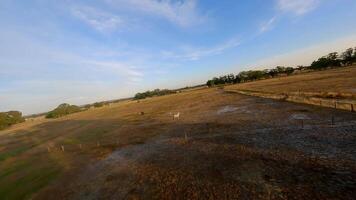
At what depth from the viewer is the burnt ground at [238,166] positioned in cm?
1261

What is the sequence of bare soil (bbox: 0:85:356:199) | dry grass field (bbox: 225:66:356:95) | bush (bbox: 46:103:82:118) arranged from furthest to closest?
bush (bbox: 46:103:82:118) → dry grass field (bbox: 225:66:356:95) → bare soil (bbox: 0:85:356:199)

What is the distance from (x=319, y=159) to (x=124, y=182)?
1359 centimetres

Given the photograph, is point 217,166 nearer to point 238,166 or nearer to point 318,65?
point 238,166

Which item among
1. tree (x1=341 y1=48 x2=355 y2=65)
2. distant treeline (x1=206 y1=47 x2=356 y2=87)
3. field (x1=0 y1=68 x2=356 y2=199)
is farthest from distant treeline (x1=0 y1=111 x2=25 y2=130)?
tree (x1=341 y1=48 x2=355 y2=65)

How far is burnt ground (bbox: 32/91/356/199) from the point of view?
41.4 feet

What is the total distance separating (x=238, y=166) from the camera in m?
16.0

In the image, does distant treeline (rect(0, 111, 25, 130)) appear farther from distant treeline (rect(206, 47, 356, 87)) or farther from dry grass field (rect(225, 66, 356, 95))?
distant treeline (rect(206, 47, 356, 87))

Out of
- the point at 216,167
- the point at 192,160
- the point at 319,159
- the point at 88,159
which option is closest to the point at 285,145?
the point at 319,159

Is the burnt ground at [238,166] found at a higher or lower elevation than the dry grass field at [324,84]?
higher

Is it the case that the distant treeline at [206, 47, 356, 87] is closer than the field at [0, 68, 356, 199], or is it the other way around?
the field at [0, 68, 356, 199]

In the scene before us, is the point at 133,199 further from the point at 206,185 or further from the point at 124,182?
the point at 206,185

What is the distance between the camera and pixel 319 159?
15125 mm

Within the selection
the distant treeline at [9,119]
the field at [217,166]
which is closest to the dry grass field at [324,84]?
the field at [217,166]

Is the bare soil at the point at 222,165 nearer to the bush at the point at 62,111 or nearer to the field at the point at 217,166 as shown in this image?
the field at the point at 217,166
